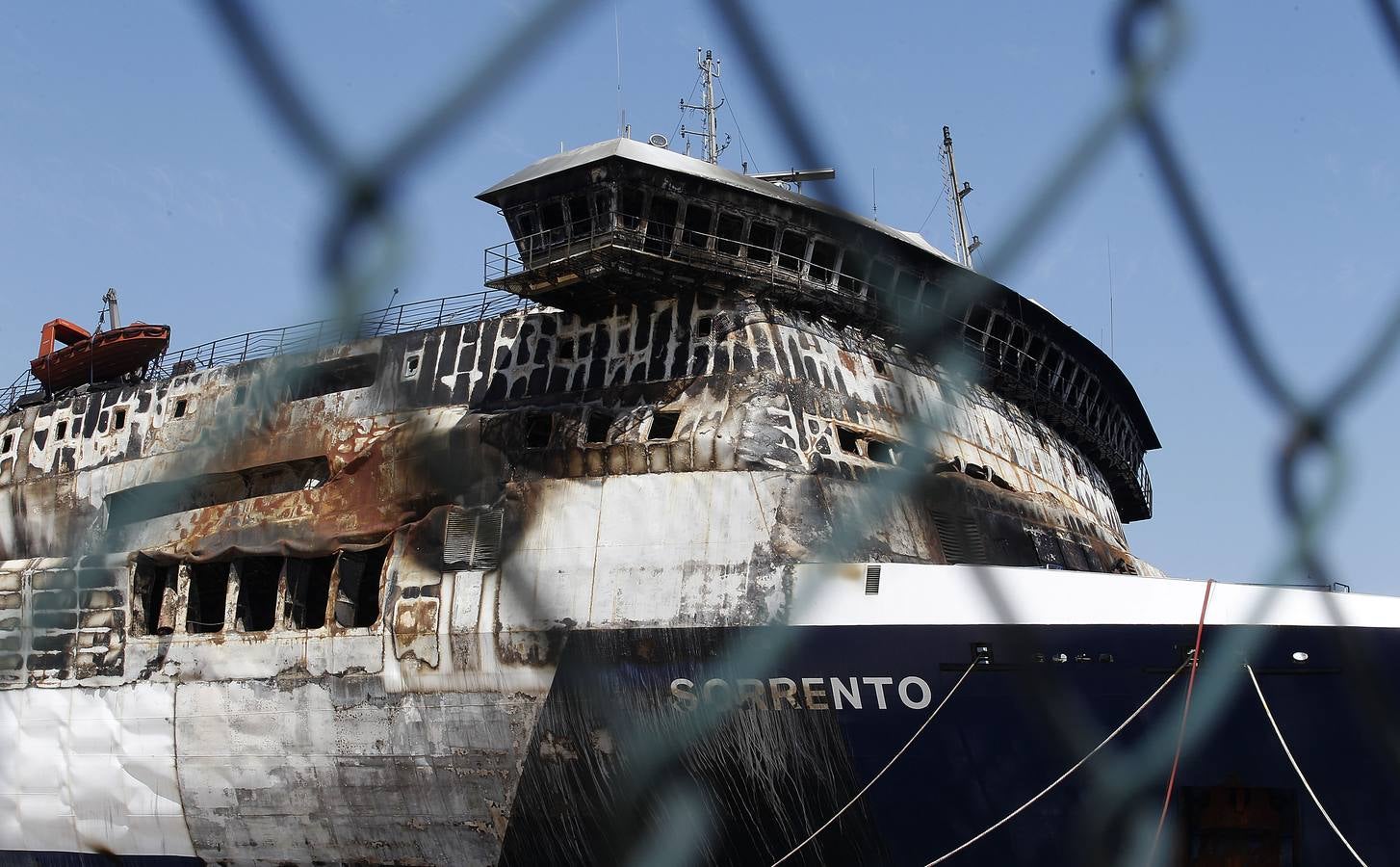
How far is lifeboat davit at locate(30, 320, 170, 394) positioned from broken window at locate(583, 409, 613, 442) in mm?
16642

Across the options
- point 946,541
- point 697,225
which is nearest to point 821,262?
point 697,225

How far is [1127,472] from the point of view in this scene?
116ft

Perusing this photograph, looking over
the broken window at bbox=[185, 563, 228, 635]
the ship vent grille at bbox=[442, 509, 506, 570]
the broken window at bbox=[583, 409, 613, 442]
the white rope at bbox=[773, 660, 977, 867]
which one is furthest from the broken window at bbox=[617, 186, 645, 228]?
the broken window at bbox=[185, 563, 228, 635]

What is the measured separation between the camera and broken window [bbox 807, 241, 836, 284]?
24328 millimetres

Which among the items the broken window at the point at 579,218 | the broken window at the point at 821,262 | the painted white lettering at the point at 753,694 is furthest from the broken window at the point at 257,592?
the broken window at the point at 821,262

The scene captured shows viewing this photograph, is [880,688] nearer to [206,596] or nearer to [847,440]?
[847,440]

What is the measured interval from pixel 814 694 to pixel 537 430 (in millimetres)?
7366

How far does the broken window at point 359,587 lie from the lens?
908 inches

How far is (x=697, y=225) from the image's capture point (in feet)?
77.0

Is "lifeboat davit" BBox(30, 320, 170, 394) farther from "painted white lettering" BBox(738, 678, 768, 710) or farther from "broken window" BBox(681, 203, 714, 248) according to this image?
"painted white lettering" BBox(738, 678, 768, 710)

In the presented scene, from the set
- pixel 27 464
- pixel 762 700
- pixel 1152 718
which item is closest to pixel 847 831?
pixel 762 700

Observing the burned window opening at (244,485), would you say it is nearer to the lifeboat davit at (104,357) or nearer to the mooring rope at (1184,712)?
the lifeboat davit at (104,357)

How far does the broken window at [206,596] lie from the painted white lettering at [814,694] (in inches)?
471

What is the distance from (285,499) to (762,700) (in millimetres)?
10923
